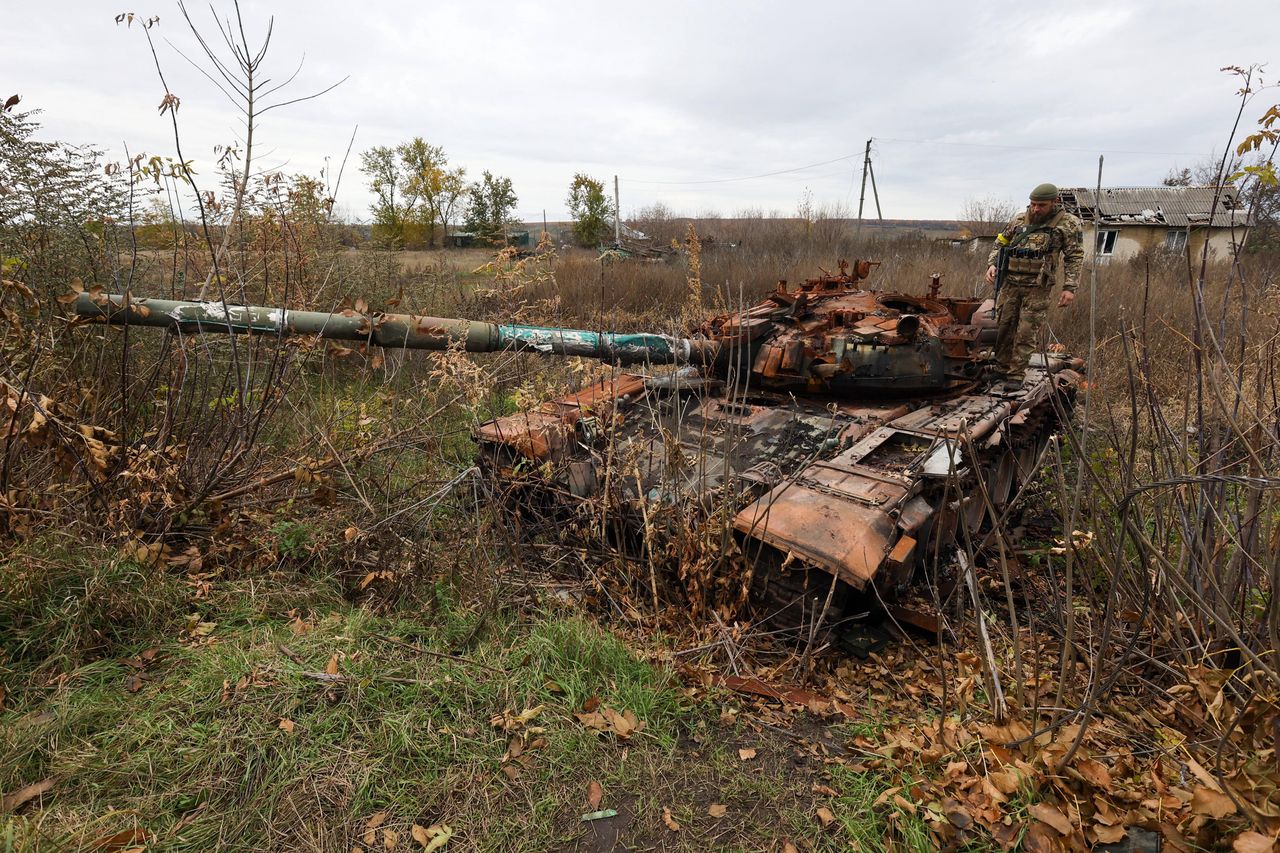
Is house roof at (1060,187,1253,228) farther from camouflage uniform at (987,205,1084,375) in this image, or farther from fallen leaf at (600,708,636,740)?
fallen leaf at (600,708,636,740)

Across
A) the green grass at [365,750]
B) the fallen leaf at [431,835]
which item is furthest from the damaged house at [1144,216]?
the fallen leaf at [431,835]

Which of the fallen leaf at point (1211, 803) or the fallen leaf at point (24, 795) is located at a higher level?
the fallen leaf at point (1211, 803)

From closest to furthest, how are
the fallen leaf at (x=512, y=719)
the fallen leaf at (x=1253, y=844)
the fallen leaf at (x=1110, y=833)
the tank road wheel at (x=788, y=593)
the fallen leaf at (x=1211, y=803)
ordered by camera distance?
the fallen leaf at (x=1253, y=844), the fallen leaf at (x=1211, y=803), the fallen leaf at (x=1110, y=833), the fallen leaf at (x=512, y=719), the tank road wheel at (x=788, y=593)

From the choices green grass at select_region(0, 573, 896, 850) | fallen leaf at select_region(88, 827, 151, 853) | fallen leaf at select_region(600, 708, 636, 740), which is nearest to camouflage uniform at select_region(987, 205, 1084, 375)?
green grass at select_region(0, 573, 896, 850)

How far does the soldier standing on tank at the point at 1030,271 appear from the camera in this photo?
6316 mm

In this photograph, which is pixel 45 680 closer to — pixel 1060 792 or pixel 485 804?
pixel 485 804

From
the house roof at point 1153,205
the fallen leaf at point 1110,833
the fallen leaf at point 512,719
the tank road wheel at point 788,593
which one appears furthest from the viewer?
the house roof at point 1153,205

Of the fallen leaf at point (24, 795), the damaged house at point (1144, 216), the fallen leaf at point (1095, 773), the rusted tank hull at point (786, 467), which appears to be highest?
the damaged house at point (1144, 216)

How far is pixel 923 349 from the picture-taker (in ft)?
17.9

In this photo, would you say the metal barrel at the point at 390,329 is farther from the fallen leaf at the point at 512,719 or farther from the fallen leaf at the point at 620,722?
Result: the fallen leaf at the point at 512,719

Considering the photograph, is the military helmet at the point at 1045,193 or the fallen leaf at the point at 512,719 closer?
the fallen leaf at the point at 512,719

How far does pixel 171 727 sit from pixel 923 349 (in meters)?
5.24

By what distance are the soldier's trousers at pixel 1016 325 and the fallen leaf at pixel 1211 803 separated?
5349 mm

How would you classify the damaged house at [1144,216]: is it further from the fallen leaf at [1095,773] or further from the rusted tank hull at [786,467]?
the fallen leaf at [1095,773]
